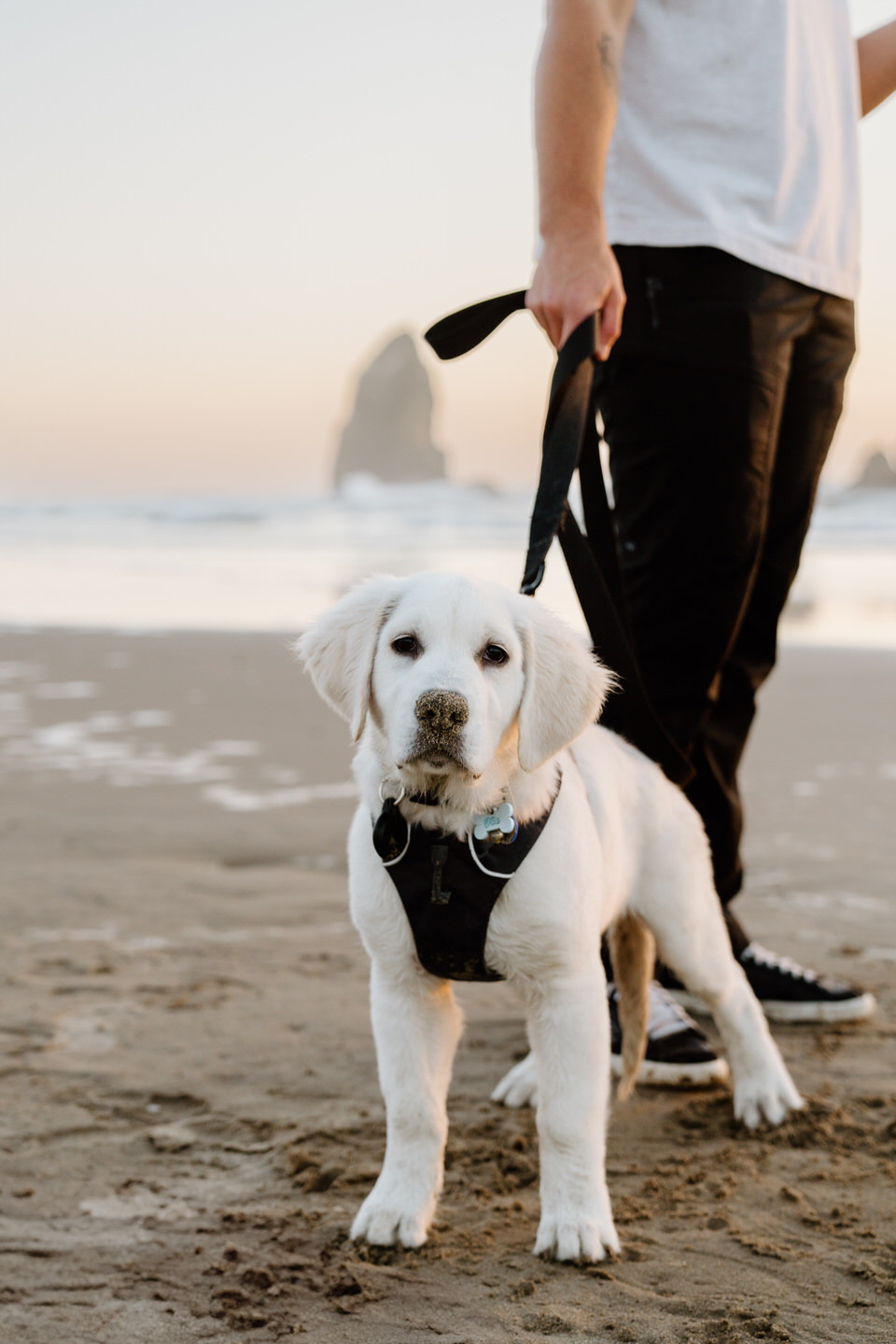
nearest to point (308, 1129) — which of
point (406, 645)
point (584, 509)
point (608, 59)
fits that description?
point (406, 645)

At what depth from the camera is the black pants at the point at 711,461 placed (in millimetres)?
2775

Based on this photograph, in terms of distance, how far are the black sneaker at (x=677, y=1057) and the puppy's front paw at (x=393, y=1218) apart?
82 cm

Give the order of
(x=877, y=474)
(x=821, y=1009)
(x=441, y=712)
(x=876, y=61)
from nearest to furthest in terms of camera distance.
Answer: (x=441, y=712) → (x=821, y=1009) → (x=876, y=61) → (x=877, y=474)

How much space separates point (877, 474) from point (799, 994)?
23575 millimetres

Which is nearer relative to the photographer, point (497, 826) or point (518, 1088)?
point (497, 826)

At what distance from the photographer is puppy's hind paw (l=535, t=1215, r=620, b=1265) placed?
2.12m

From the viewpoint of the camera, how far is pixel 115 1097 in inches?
107

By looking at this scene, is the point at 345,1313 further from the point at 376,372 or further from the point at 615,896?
the point at 376,372

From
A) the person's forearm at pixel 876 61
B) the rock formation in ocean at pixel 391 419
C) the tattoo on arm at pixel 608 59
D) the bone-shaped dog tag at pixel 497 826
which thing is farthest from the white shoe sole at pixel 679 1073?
the rock formation in ocean at pixel 391 419

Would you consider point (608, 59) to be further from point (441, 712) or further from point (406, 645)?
point (441, 712)

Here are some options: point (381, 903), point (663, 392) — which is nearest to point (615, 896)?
point (381, 903)

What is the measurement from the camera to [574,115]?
249cm

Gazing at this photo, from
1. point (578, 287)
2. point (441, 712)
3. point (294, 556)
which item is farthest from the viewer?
point (294, 556)

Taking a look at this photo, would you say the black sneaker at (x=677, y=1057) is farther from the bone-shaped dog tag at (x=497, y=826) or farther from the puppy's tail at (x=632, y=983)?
the bone-shaped dog tag at (x=497, y=826)
